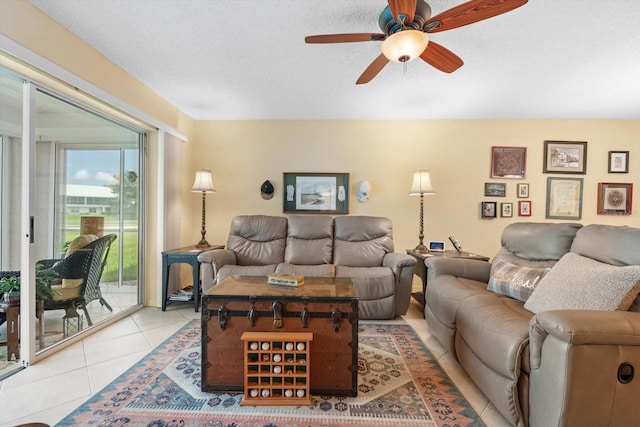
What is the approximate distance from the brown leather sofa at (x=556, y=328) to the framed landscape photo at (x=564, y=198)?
1.78m

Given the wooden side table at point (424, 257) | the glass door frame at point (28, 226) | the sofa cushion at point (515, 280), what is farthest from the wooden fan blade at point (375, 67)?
the glass door frame at point (28, 226)

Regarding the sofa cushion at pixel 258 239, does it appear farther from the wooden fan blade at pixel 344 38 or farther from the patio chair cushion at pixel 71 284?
the wooden fan blade at pixel 344 38

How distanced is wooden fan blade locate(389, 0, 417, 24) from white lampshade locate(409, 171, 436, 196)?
2.11m

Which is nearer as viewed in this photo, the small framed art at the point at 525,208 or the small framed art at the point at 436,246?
the small framed art at the point at 436,246

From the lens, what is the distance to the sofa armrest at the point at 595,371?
1104 mm

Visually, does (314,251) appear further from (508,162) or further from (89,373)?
(508,162)

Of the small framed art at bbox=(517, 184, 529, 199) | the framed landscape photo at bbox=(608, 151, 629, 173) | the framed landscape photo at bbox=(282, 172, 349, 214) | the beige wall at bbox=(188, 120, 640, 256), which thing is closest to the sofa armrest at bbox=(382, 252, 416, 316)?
the beige wall at bbox=(188, 120, 640, 256)

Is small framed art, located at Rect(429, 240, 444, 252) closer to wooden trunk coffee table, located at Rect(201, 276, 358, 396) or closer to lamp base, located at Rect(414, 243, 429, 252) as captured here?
lamp base, located at Rect(414, 243, 429, 252)

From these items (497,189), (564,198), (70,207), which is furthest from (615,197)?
(70,207)

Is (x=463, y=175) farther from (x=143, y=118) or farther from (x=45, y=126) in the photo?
(x=45, y=126)

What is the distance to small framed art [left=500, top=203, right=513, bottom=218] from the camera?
3.67 metres

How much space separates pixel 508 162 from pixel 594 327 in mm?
3088

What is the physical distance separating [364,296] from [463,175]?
219 cm

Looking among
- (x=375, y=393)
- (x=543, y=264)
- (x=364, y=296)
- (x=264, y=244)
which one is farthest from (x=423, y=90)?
(x=375, y=393)
